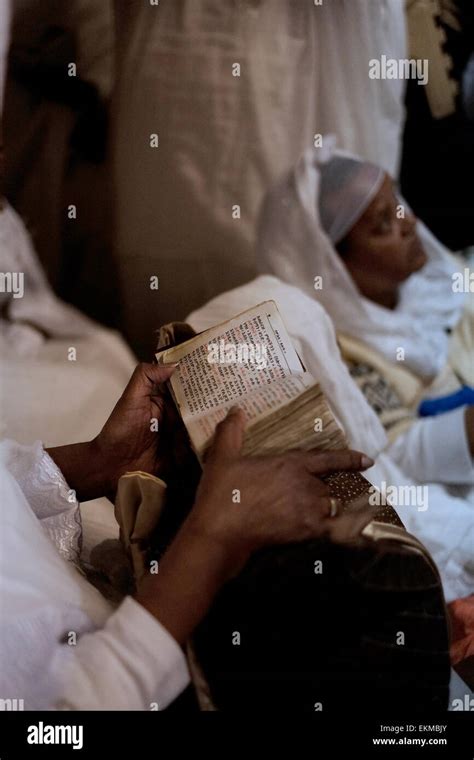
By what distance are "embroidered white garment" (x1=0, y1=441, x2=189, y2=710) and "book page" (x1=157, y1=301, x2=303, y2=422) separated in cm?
20

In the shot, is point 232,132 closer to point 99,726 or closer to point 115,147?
point 115,147

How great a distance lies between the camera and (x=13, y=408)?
0.93 meters

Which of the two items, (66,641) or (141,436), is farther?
(141,436)

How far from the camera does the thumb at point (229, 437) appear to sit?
67 cm

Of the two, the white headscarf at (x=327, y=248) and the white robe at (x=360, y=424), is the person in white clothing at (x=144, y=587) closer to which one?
the white robe at (x=360, y=424)

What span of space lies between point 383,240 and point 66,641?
819 millimetres

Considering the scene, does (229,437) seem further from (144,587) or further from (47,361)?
(47,361)

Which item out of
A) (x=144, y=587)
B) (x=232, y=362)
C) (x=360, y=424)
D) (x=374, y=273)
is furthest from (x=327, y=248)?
(x=144, y=587)

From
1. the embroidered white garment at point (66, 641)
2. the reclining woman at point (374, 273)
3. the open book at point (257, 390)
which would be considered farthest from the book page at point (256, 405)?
the reclining woman at point (374, 273)

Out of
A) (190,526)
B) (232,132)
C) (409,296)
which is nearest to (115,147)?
(232,132)

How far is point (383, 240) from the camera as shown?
1.14 meters

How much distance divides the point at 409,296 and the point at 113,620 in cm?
79

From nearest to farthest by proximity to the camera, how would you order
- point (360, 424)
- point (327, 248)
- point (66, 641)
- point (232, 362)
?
1. point (66, 641)
2. point (232, 362)
3. point (360, 424)
4. point (327, 248)

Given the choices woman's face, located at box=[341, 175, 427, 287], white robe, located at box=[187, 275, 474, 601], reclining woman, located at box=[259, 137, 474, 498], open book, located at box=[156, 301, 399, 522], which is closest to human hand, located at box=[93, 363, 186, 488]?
open book, located at box=[156, 301, 399, 522]
